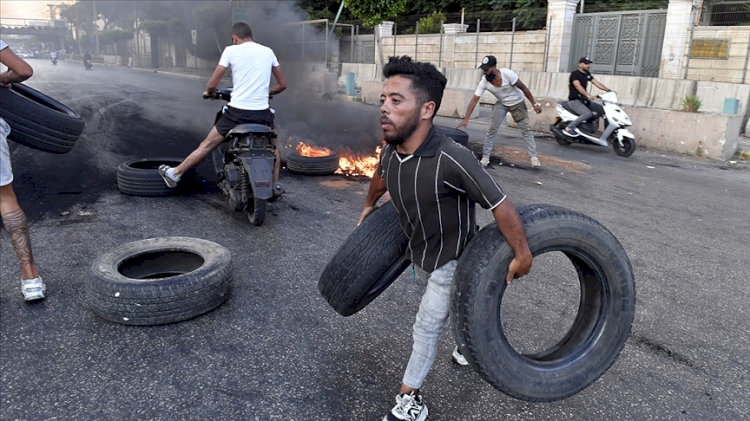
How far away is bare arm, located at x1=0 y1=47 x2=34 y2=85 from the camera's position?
12.0ft

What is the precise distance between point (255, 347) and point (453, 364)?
1.22 meters

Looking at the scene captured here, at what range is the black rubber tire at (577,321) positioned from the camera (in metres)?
2.30

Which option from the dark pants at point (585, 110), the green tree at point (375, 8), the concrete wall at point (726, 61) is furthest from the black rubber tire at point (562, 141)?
the green tree at point (375, 8)

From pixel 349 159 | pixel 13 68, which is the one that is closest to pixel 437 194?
pixel 13 68

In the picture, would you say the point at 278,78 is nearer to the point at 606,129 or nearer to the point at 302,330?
the point at 302,330

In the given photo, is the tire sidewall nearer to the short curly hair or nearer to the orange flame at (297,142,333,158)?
the short curly hair

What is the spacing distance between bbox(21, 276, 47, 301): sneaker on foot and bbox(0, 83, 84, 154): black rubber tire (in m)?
1.44

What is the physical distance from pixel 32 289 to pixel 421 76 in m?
3.21

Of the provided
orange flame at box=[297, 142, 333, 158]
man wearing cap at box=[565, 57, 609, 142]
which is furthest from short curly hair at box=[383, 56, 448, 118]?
man wearing cap at box=[565, 57, 609, 142]

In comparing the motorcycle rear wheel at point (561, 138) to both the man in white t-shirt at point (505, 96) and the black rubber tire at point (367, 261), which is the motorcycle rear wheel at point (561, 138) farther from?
the black rubber tire at point (367, 261)

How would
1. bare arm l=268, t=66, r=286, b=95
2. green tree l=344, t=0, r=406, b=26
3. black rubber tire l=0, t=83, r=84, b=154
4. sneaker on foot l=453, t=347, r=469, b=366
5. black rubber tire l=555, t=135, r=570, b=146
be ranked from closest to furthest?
sneaker on foot l=453, t=347, r=469, b=366
black rubber tire l=0, t=83, r=84, b=154
bare arm l=268, t=66, r=286, b=95
black rubber tire l=555, t=135, r=570, b=146
green tree l=344, t=0, r=406, b=26

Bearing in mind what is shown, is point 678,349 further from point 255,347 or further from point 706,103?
point 706,103

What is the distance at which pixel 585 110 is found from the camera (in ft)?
36.2

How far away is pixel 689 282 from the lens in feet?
14.9
